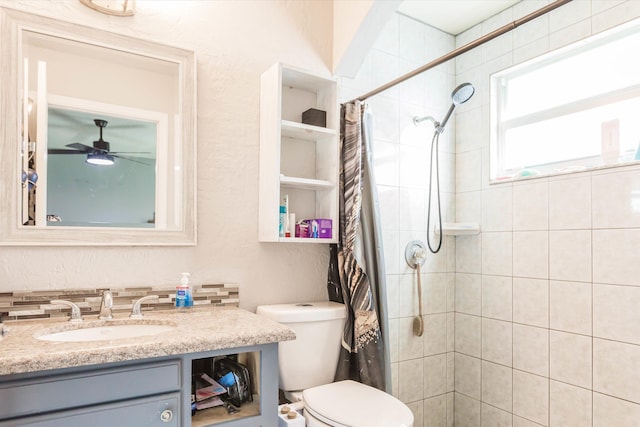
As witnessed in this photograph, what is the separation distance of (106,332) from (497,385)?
209 cm

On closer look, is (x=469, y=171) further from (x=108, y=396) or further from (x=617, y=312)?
(x=108, y=396)

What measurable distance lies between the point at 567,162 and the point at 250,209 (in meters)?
1.71

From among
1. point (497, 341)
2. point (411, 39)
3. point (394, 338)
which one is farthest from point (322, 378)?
point (411, 39)

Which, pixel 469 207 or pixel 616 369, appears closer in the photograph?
pixel 616 369

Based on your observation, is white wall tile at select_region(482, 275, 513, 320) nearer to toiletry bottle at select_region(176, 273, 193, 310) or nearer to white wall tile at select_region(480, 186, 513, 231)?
white wall tile at select_region(480, 186, 513, 231)

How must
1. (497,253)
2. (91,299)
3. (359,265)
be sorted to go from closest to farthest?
(91,299)
(359,265)
(497,253)

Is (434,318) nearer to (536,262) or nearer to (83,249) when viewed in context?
(536,262)

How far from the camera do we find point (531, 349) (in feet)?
7.32

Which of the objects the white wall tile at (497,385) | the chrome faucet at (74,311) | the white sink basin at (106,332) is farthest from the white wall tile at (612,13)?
the chrome faucet at (74,311)

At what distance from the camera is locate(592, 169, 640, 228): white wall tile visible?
1843 millimetres

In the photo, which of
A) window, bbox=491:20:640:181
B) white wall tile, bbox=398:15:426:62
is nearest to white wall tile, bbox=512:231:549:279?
window, bbox=491:20:640:181

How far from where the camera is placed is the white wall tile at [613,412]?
1812 millimetres

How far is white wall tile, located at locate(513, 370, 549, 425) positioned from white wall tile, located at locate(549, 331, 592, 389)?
99 millimetres

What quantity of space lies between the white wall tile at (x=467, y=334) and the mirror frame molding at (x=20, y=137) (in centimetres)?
177
